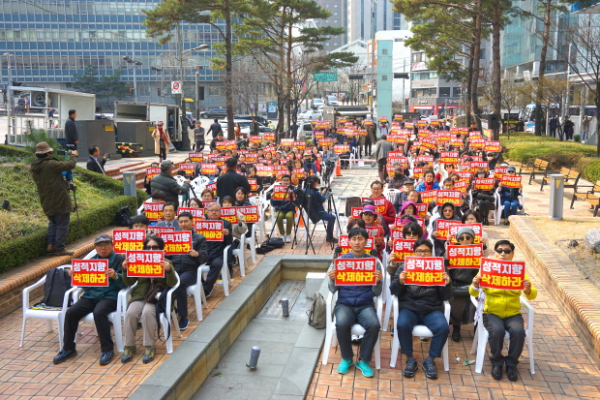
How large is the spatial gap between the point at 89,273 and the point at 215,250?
6.96 feet

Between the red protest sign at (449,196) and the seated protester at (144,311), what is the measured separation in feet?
18.1

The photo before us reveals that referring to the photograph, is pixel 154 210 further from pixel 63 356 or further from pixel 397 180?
pixel 397 180

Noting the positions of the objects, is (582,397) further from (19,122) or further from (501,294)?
(19,122)

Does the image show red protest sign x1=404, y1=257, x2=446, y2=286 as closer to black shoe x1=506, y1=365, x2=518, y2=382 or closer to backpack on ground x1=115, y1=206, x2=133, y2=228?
black shoe x1=506, y1=365, x2=518, y2=382

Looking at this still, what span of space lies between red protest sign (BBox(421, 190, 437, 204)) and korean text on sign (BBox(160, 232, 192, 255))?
16.6 ft

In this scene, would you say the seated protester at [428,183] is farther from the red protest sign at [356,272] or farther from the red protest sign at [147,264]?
the red protest sign at [147,264]

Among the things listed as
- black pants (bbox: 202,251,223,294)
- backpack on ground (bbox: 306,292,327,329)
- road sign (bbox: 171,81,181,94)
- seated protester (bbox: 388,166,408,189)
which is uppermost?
road sign (bbox: 171,81,181,94)

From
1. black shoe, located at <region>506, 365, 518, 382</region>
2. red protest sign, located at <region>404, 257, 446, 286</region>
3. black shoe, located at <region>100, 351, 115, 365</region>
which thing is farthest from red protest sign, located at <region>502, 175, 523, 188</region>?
black shoe, located at <region>100, 351, 115, 365</region>

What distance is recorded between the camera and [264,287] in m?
8.80

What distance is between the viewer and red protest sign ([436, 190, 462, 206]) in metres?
10.5

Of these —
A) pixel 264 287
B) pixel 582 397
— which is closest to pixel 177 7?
pixel 264 287

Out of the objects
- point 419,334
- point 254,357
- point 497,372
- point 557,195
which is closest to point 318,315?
point 254,357

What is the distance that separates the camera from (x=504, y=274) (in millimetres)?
5883

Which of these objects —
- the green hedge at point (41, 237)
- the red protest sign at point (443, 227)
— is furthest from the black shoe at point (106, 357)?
the red protest sign at point (443, 227)
